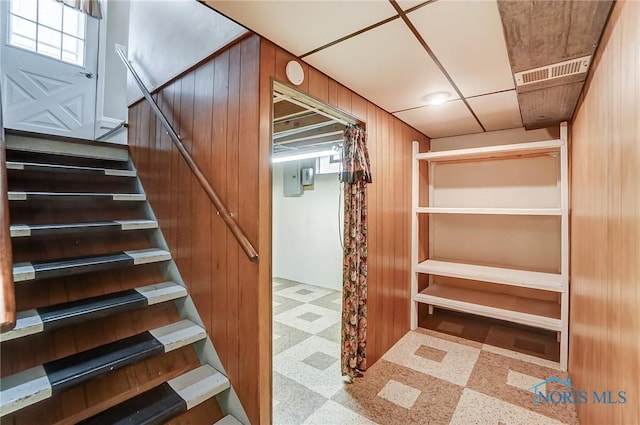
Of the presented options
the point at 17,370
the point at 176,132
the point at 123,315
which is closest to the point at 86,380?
the point at 17,370

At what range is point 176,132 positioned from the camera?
6.78ft

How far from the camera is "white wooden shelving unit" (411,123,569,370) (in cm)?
236

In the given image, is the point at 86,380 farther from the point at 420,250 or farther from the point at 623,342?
the point at 420,250

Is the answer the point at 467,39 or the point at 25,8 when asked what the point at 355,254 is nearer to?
the point at 467,39

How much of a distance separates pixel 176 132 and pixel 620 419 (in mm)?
2649

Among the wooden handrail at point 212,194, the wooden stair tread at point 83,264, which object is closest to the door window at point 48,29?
the wooden handrail at point 212,194

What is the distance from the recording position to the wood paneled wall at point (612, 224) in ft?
2.97

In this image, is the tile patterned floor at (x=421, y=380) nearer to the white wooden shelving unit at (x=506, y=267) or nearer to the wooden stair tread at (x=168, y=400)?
the white wooden shelving unit at (x=506, y=267)

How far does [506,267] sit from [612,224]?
216 centimetres

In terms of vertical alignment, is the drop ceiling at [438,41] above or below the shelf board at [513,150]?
above

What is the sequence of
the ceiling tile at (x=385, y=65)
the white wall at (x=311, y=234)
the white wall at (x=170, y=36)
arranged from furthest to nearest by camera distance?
the white wall at (x=311, y=234) < the white wall at (x=170, y=36) < the ceiling tile at (x=385, y=65)

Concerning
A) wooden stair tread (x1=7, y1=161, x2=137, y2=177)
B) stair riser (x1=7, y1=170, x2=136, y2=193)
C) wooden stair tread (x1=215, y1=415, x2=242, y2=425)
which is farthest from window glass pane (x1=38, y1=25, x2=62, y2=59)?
wooden stair tread (x1=215, y1=415, x2=242, y2=425)

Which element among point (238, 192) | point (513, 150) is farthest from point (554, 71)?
point (238, 192)

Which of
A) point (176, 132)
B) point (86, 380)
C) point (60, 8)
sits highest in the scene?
point (60, 8)
